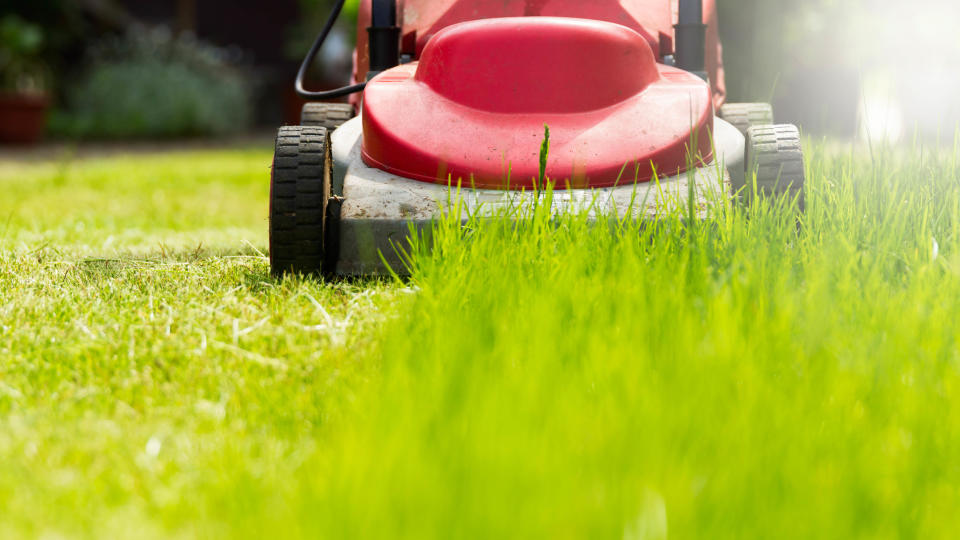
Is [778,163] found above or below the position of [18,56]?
above

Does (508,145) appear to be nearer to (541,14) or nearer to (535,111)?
(535,111)

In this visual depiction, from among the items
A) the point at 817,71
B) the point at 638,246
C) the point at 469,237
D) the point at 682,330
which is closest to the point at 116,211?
the point at 469,237

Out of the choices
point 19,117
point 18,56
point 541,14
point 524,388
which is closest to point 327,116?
point 541,14

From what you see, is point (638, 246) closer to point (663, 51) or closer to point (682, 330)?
point (682, 330)

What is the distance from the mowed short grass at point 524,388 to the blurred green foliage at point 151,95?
31.2ft

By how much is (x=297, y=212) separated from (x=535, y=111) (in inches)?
22.6

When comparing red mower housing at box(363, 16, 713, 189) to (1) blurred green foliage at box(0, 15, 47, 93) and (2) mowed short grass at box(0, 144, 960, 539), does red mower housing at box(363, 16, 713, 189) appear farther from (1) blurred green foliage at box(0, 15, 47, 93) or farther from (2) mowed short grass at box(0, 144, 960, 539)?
(1) blurred green foliage at box(0, 15, 47, 93)

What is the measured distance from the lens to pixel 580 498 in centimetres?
96

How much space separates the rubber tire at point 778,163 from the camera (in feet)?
7.23

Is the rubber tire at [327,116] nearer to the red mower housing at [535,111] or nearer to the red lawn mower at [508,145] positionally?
the red lawn mower at [508,145]

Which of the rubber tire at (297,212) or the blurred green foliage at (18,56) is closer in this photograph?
the rubber tire at (297,212)

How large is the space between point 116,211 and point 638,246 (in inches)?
112

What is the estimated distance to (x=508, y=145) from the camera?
7.48 feet

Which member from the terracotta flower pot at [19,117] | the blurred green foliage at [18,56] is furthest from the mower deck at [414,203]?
the blurred green foliage at [18,56]
